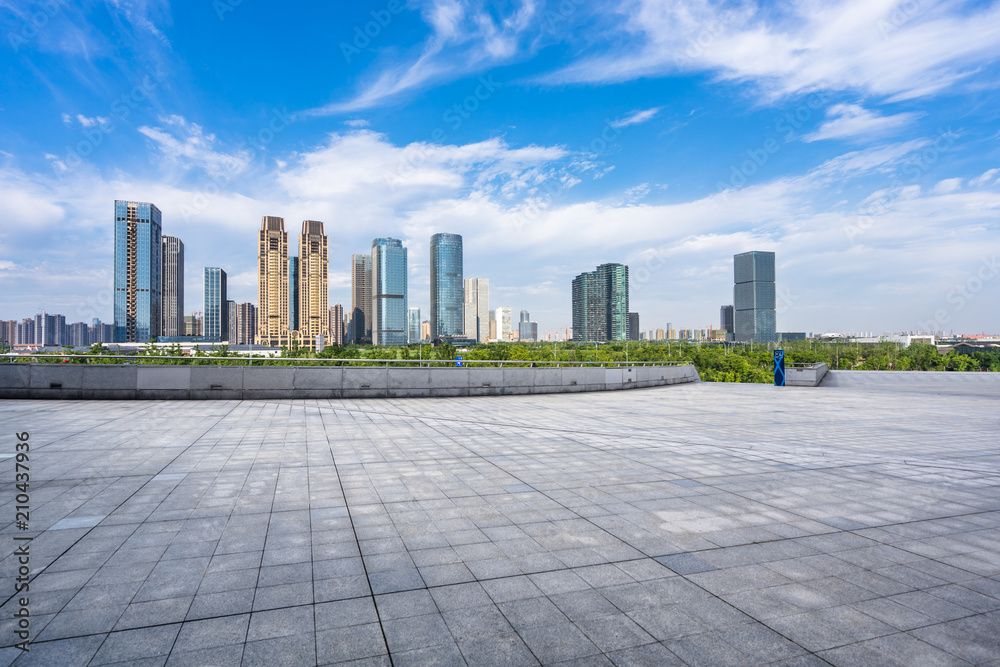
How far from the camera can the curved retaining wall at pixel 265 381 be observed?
44.1 feet

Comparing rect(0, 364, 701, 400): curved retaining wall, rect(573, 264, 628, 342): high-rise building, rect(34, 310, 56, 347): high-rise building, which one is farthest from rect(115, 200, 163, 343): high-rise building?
rect(573, 264, 628, 342): high-rise building

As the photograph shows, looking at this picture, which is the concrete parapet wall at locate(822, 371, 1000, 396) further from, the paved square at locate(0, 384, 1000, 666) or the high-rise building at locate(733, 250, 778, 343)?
the high-rise building at locate(733, 250, 778, 343)

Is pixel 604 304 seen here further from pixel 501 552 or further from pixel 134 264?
pixel 501 552

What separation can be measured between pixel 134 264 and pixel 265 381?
405ft

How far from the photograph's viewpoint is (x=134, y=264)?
4405 inches

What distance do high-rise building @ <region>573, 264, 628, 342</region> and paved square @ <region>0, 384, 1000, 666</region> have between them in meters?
158

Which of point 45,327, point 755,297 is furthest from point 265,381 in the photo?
point 755,297

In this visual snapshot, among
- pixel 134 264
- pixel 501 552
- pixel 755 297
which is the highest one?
pixel 134 264

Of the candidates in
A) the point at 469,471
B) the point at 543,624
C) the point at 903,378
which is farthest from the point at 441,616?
the point at 903,378

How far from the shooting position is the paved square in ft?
9.21

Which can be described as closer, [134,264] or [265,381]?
[265,381]

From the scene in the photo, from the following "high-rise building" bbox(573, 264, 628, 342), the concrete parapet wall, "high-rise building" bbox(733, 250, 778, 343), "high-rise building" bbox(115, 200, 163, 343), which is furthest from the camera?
"high-rise building" bbox(573, 264, 628, 342)

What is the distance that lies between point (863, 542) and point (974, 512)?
1.98 meters

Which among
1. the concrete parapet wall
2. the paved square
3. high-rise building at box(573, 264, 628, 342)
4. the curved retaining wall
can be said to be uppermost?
high-rise building at box(573, 264, 628, 342)
